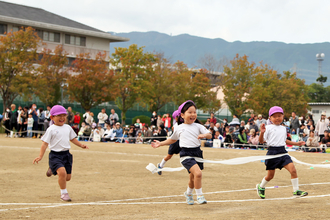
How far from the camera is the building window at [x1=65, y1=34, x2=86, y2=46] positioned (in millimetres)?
59150

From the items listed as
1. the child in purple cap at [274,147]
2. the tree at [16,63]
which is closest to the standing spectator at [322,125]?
the child in purple cap at [274,147]

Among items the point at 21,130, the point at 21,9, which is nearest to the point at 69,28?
the point at 21,9

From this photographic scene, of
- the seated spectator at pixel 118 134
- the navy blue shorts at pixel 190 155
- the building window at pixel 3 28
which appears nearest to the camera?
the navy blue shorts at pixel 190 155

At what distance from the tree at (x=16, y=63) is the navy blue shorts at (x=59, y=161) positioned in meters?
29.8

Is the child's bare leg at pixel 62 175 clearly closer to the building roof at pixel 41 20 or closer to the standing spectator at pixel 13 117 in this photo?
the standing spectator at pixel 13 117

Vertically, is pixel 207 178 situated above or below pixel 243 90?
below

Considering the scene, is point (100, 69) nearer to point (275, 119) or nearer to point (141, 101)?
point (141, 101)

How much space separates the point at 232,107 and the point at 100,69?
605 inches

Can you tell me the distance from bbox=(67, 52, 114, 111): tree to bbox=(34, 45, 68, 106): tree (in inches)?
53.8

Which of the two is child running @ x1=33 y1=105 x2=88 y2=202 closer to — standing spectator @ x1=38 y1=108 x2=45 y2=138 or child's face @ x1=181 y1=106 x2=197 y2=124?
child's face @ x1=181 y1=106 x2=197 y2=124

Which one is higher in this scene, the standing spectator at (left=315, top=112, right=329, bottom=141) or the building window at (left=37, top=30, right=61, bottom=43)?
the building window at (left=37, top=30, right=61, bottom=43)

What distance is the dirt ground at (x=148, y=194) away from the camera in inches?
237

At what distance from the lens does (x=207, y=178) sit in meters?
10.6

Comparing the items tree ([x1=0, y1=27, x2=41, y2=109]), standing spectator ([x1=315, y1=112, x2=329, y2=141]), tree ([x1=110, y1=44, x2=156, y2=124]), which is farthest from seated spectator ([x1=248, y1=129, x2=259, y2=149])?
tree ([x1=0, y1=27, x2=41, y2=109])
